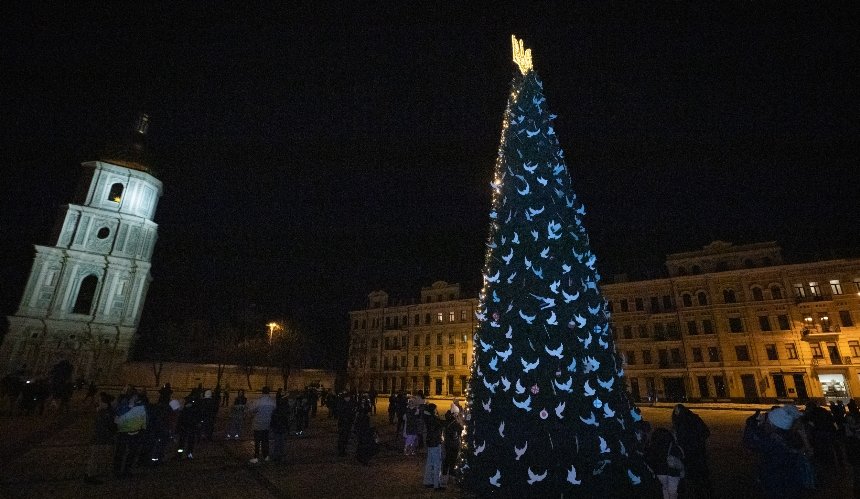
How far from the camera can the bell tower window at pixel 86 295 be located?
131 ft

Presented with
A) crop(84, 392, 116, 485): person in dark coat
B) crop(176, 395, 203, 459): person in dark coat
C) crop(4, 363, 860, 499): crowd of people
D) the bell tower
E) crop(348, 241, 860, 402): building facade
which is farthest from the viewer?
the bell tower

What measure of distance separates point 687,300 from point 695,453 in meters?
41.0

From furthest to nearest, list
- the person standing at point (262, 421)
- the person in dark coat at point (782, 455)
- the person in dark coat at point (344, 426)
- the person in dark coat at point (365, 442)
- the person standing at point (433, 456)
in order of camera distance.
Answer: the person in dark coat at point (344, 426) → the person in dark coat at point (365, 442) → the person standing at point (262, 421) → the person standing at point (433, 456) → the person in dark coat at point (782, 455)

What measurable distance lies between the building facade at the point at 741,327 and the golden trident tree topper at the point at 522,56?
3455cm

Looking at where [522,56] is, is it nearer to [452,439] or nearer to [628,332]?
[452,439]

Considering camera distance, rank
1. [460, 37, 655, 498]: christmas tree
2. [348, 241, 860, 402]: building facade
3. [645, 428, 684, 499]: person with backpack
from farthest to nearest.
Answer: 1. [348, 241, 860, 402]: building facade
2. [460, 37, 655, 498]: christmas tree
3. [645, 428, 684, 499]: person with backpack

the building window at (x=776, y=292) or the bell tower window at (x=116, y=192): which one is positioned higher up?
the bell tower window at (x=116, y=192)

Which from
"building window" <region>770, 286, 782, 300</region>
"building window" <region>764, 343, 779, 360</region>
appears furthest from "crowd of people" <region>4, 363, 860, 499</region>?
"building window" <region>770, 286, 782, 300</region>

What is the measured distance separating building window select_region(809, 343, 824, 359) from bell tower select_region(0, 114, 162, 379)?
62813mm

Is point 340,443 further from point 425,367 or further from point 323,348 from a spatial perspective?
point 323,348

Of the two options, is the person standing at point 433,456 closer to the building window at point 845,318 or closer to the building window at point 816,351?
the building window at point 816,351

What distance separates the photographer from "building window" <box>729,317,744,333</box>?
3956 cm

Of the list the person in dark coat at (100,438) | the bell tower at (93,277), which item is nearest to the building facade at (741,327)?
the person in dark coat at (100,438)

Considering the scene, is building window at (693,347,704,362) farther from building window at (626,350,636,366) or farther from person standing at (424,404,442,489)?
person standing at (424,404,442,489)
